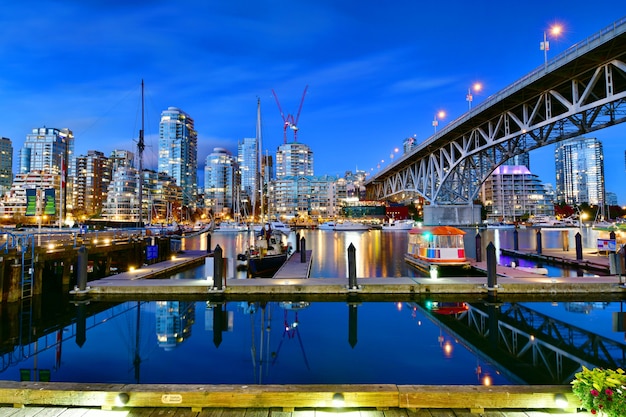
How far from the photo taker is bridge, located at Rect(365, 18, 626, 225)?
128ft

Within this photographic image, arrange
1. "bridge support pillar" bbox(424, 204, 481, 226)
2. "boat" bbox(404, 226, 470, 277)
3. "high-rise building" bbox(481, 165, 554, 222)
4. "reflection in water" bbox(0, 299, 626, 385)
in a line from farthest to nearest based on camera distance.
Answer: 1. "high-rise building" bbox(481, 165, 554, 222)
2. "bridge support pillar" bbox(424, 204, 481, 226)
3. "boat" bbox(404, 226, 470, 277)
4. "reflection in water" bbox(0, 299, 626, 385)

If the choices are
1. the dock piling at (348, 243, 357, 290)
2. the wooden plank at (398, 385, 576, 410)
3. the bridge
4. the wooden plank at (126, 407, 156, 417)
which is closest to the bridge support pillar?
the bridge

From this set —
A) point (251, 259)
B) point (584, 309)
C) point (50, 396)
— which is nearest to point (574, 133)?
point (584, 309)

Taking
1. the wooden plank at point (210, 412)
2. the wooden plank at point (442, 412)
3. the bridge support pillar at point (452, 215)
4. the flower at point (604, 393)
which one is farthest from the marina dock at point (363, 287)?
the bridge support pillar at point (452, 215)

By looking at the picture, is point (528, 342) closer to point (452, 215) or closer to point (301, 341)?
point (301, 341)

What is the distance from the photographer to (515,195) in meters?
176

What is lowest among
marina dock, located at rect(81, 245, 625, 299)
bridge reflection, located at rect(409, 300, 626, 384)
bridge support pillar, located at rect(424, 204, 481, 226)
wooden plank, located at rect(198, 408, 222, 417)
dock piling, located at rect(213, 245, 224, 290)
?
bridge reflection, located at rect(409, 300, 626, 384)

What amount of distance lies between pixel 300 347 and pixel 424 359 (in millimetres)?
3925

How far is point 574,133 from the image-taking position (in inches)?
1955

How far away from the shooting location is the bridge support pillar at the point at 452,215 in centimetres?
9506

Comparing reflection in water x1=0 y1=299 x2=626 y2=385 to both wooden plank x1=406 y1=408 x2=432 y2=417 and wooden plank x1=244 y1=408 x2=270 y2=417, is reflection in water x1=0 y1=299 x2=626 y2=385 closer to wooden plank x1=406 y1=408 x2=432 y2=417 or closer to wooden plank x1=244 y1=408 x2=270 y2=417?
wooden plank x1=406 y1=408 x2=432 y2=417

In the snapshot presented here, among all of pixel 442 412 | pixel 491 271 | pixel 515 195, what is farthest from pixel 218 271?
pixel 515 195

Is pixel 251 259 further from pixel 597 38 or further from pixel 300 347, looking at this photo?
pixel 597 38

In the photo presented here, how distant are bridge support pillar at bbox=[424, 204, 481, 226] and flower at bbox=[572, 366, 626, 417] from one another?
93.7 metres
